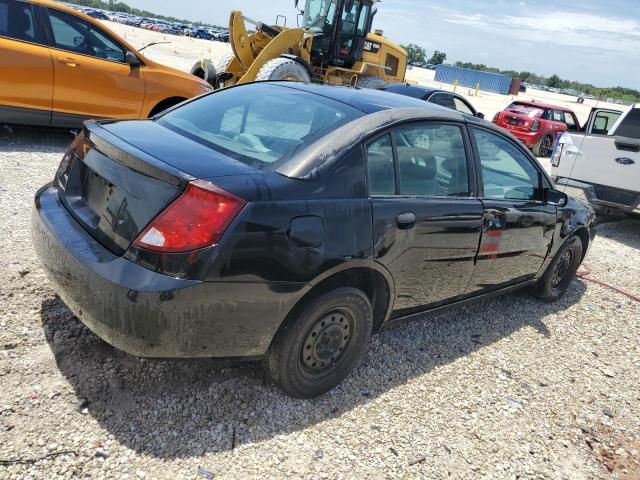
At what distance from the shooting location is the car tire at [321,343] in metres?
2.61

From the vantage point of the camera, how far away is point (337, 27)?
12.8 meters

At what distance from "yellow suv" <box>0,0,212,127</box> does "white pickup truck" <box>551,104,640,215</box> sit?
5.91m

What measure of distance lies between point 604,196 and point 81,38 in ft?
24.4

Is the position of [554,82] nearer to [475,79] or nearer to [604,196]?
[475,79]

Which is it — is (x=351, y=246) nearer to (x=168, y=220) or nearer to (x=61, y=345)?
(x=168, y=220)

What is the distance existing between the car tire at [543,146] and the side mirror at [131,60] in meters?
11.3

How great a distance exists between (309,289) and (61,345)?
1473 mm

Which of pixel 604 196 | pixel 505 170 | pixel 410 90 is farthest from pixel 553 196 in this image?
pixel 410 90

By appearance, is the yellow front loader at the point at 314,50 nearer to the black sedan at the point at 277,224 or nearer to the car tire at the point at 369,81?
the car tire at the point at 369,81

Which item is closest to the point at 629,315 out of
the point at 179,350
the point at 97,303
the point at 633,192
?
the point at 633,192

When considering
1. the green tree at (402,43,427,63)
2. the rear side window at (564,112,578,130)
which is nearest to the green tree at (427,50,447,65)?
the green tree at (402,43,427,63)

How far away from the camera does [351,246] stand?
104 inches

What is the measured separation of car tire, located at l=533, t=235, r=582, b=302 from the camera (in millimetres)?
4625

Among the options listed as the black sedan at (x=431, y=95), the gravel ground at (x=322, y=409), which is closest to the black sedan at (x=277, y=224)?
the gravel ground at (x=322, y=409)
